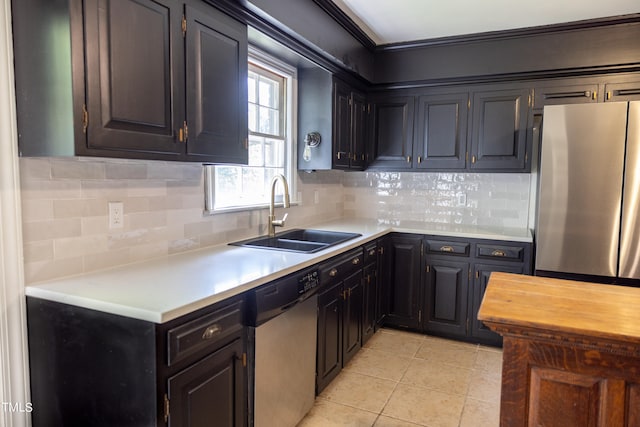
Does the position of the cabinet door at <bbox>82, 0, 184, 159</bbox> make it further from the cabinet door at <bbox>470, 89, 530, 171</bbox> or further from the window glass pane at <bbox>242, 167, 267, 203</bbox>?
the cabinet door at <bbox>470, 89, 530, 171</bbox>

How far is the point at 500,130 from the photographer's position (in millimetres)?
3424

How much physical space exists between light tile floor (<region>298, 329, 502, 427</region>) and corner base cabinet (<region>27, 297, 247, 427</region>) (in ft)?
3.36

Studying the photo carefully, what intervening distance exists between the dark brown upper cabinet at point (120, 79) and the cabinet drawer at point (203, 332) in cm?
67

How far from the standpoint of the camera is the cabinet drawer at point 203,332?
1.33 meters

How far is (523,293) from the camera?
1559 mm

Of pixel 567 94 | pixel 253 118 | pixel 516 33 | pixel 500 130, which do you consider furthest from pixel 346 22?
pixel 567 94

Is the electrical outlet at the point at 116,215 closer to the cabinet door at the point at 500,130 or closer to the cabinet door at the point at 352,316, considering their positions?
the cabinet door at the point at 352,316

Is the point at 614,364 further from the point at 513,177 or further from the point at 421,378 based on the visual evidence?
the point at 513,177

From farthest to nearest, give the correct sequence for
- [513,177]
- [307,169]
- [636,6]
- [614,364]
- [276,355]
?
[513,177] < [307,169] < [636,6] < [276,355] < [614,364]

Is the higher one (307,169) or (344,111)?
(344,111)

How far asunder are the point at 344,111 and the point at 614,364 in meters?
2.60

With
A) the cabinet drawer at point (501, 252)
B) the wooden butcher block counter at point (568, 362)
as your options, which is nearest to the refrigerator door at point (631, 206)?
the cabinet drawer at point (501, 252)

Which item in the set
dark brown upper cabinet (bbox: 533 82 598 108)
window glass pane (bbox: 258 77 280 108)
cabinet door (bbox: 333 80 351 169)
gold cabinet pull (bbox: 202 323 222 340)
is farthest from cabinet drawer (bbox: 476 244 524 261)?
gold cabinet pull (bbox: 202 323 222 340)

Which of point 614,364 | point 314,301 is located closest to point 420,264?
point 314,301
